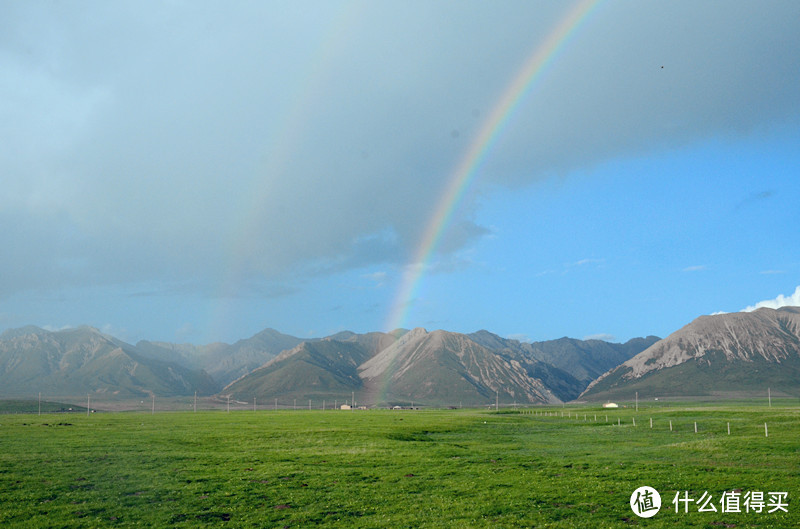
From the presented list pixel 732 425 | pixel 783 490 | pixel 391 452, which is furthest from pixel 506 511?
pixel 732 425

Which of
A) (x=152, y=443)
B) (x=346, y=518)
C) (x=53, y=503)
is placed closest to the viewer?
(x=346, y=518)

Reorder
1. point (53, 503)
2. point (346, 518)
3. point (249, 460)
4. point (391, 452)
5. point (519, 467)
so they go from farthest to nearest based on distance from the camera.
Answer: point (391, 452), point (249, 460), point (519, 467), point (53, 503), point (346, 518)

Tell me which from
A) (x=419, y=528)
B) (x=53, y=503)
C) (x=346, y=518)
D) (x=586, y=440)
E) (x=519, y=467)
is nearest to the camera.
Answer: (x=419, y=528)

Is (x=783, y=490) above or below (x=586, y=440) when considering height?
above

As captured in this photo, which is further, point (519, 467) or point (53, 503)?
point (519, 467)

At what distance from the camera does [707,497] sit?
122ft

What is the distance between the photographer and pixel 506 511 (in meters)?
34.8

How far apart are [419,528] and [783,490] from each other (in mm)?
25824

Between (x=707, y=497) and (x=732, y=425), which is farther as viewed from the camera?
(x=732, y=425)

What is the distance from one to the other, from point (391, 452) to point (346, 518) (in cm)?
2988

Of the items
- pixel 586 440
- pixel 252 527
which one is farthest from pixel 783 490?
pixel 586 440

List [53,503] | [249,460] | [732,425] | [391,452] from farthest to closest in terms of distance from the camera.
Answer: [732,425], [391,452], [249,460], [53,503]

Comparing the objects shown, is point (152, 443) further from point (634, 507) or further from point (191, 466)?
point (634, 507)

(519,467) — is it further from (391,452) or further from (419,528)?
(419,528)
